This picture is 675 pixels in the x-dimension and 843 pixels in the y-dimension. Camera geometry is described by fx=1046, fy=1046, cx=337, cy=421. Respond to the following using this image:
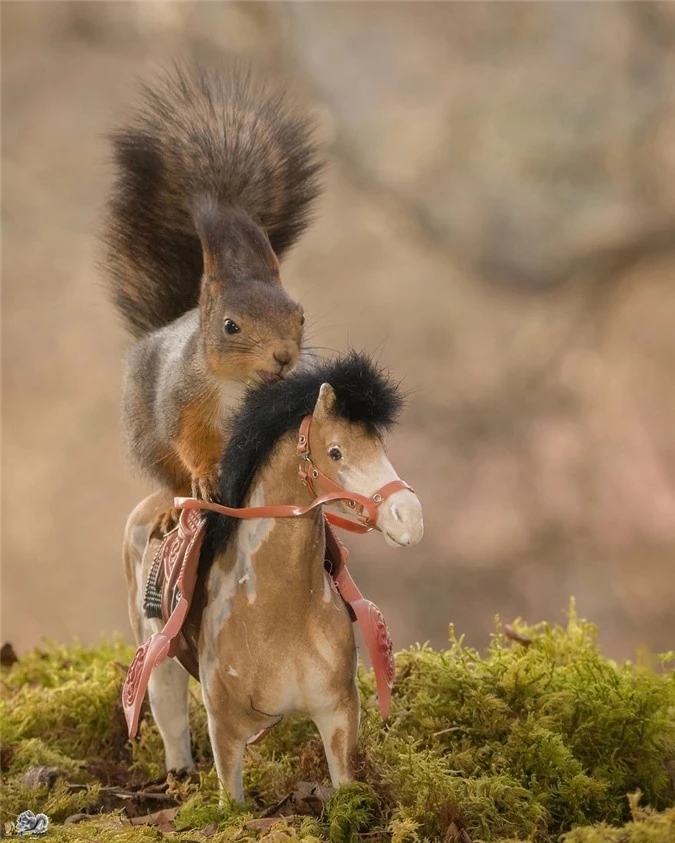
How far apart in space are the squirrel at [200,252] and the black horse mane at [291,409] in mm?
82

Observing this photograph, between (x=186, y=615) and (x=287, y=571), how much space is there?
0.24 meters

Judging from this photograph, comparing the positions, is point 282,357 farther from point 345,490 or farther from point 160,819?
point 160,819

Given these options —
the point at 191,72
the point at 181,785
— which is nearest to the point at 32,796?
the point at 181,785

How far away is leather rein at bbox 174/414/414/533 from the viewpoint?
1579 millimetres

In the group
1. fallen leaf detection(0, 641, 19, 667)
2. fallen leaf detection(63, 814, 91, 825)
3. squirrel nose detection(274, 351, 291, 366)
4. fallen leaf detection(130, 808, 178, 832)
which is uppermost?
fallen leaf detection(0, 641, 19, 667)

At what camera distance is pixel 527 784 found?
75.7 inches

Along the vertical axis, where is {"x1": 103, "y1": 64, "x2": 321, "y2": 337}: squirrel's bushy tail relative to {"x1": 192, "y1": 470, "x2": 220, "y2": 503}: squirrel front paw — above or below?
above

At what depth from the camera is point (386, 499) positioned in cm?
157

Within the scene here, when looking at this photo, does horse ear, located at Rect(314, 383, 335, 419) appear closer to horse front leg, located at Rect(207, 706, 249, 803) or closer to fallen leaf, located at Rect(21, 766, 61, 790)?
horse front leg, located at Rect(207, 706, 249, 803)

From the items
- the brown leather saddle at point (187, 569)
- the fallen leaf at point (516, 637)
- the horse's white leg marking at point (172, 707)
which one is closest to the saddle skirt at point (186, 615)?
the brown leather saddle at point (187, 569)

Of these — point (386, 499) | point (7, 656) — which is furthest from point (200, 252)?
point (7, 656)

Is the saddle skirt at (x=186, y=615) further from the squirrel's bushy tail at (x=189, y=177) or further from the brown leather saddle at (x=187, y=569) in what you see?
the squirrel's bushy tail at (x=189, y=177)

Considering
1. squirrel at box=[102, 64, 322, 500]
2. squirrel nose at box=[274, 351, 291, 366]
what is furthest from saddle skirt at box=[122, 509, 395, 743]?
squirrel nose at box=[274, 351, 291, 366]

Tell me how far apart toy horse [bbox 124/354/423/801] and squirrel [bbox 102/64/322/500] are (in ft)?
0.38
